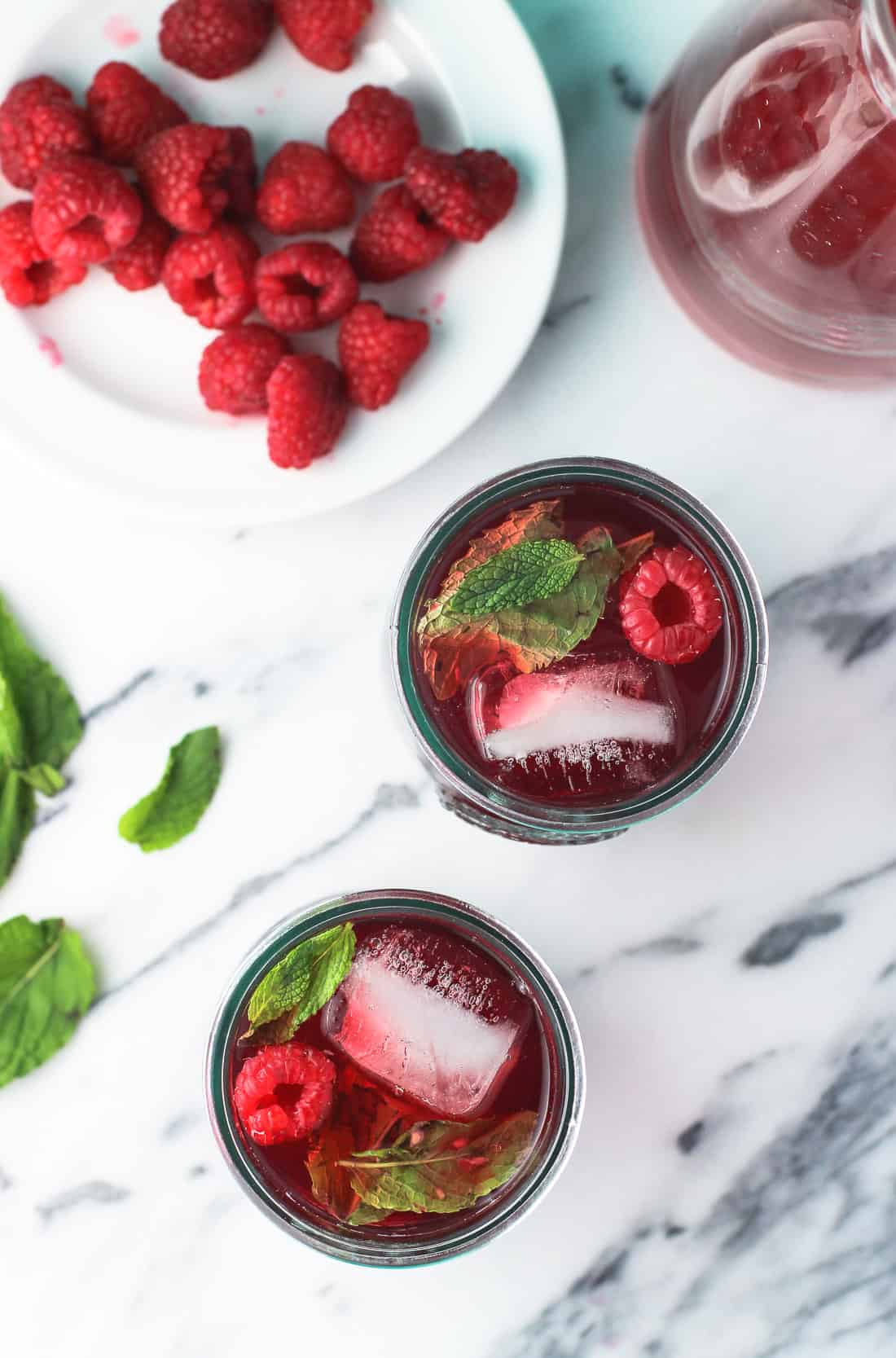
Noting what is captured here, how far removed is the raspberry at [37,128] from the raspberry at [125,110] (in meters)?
0.02

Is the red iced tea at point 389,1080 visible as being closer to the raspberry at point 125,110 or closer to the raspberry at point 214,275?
the raspberry at point 214,275

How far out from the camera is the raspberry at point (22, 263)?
1.15 m

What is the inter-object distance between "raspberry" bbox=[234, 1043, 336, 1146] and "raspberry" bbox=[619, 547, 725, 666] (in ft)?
1.33

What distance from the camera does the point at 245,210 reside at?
118 centimetres

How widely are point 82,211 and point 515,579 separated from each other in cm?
54

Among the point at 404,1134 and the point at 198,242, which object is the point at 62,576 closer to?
the point at 198,242

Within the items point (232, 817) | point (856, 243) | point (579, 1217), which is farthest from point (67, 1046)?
point (856, 243)

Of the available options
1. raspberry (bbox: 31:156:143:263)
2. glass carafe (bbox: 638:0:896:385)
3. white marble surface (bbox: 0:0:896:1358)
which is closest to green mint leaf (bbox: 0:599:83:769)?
white marble surface (bbox: 0:0:896:1358)

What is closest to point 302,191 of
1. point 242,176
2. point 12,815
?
point 242,176

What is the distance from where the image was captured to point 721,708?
96 cm

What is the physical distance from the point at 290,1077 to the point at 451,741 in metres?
0.28

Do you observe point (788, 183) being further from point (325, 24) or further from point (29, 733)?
point (29, 733)

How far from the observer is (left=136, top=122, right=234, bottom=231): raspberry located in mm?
1121

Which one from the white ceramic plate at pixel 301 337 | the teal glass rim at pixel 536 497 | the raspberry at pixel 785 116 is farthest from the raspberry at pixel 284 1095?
the raspberry at pixel 785 116
